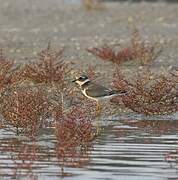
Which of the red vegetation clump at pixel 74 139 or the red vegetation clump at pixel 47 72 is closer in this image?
the red vegetation clump at pixel 74 139

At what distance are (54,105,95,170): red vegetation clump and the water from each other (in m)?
0.04

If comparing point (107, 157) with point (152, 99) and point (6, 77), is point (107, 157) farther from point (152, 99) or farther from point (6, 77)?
point (6, 77)

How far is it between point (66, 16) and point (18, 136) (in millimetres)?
17766

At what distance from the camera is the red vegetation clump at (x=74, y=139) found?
378 inches

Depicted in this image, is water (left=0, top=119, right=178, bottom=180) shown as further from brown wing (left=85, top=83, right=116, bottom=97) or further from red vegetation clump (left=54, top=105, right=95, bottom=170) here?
brown wing (left=85, top=83, right=116, bottom=97)

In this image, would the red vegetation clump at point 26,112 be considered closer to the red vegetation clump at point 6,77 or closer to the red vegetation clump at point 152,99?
the red vegetation clump at point 152,99

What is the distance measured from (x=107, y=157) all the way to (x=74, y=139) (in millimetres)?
661

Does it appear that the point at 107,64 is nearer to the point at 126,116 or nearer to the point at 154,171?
the point at 126,116

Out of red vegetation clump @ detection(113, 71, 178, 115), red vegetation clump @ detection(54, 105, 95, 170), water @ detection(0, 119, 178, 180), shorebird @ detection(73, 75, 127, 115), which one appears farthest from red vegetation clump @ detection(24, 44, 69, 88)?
red vegetation clump @ detection(54, 105, 95, 170)

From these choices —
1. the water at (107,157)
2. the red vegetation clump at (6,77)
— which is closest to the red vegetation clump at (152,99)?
the water at (107,157)

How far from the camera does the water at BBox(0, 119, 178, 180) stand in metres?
8.97

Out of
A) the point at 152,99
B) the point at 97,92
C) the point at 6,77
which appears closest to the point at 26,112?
the point at 97,92

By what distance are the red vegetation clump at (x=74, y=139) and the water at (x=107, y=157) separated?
39mm

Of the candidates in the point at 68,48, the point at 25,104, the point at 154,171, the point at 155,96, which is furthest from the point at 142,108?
the point at 68,48
